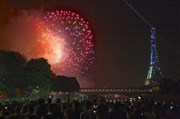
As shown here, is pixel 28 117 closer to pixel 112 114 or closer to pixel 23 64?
pixel 112 114

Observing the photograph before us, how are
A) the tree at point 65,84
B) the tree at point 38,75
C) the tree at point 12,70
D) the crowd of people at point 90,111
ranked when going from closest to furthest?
the crowd of people at point 90,111 → the tree at point 65,84 → the tree at point 12,70 → the tree at point 38,75

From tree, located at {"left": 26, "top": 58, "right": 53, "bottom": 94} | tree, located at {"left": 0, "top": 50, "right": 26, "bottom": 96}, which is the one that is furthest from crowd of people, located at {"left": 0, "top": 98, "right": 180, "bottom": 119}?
tree, located at {"left": 26, "top": 58, "right": 53, "bottom": 94}

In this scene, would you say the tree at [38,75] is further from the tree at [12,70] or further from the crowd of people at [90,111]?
the crowd of people at [90,111]

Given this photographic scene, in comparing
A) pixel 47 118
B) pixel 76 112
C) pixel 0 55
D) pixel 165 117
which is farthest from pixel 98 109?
pixel 0 55

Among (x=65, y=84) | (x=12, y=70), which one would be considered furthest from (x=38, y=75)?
(x=65, y=84)

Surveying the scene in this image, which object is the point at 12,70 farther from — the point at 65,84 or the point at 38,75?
the point at 65,84

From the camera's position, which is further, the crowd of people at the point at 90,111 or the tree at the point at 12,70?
the tree at the point at 12,70

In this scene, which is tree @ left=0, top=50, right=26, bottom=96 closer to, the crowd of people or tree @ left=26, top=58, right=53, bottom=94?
tree @ left=26, top=58, right=53, bottom=94

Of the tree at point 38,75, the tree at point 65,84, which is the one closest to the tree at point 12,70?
the tree at point 38,75
